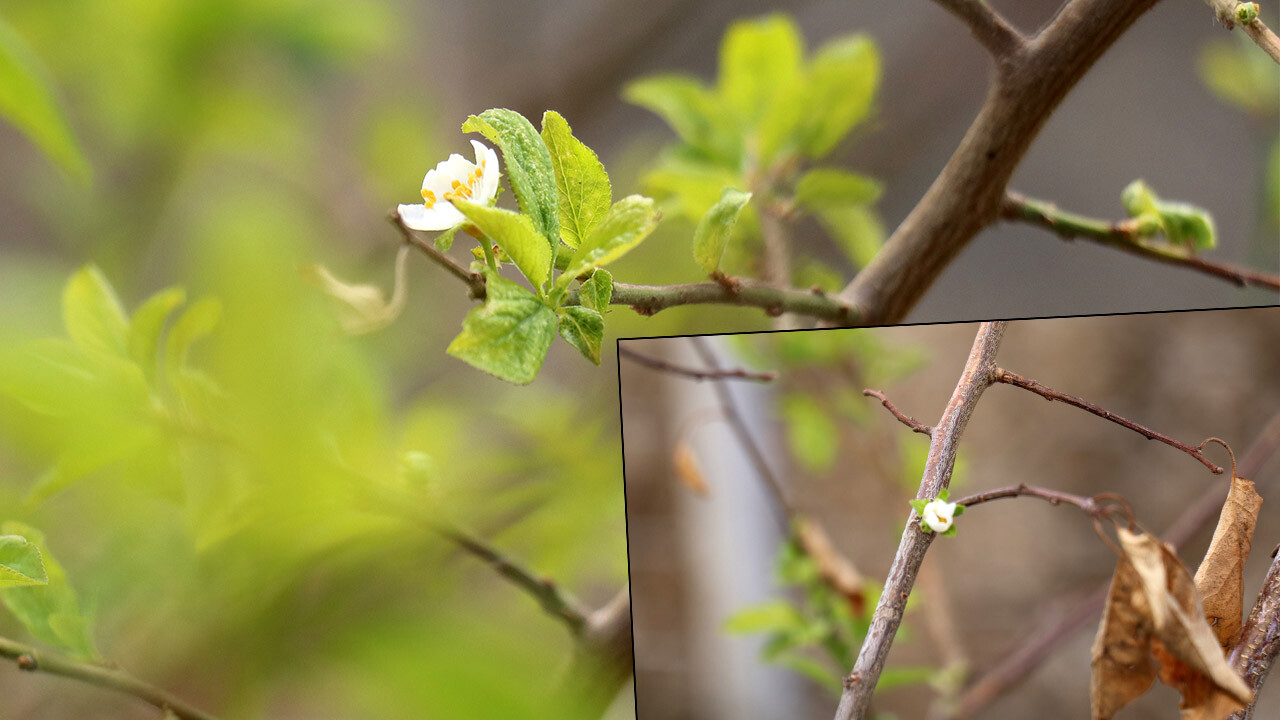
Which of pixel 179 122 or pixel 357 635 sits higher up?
pixel 179 122

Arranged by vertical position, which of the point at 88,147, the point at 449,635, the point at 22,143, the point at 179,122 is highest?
the point at 22,143

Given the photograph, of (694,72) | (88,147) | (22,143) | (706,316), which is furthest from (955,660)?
(22,143)

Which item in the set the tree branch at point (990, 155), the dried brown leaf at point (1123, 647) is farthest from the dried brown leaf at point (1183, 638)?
the tree branch at point (990, 155)

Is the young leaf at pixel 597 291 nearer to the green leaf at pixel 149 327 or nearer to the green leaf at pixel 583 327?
the green leaf at pixel 583 327

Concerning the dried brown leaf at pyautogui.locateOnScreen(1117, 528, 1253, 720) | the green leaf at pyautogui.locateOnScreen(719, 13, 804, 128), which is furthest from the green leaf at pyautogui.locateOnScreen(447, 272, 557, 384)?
the green leaf at pyautogui.locateOnScreen(719, 13, 804, 128)

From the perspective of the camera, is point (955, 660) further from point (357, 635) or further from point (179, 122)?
point (179, 122)

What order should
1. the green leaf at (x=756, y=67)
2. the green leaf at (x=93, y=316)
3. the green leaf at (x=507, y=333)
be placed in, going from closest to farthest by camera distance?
1. the green leaf at (x=507, y=333)
2. the green leaf at (x=93, y=316)
3. the green leaf at (x=756, y=67)

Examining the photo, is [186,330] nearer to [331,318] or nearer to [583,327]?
[331,318]
